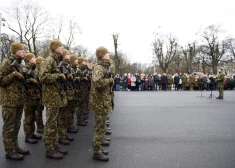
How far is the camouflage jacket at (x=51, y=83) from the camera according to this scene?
4.38m

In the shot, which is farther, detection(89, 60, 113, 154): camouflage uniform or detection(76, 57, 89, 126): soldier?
detection(76, 57, 89, 126): soldier

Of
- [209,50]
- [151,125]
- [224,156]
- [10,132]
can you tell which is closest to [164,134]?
[151,125]

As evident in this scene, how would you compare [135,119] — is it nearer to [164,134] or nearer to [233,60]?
[164,134]

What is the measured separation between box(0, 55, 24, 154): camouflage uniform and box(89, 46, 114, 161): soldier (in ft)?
4.67

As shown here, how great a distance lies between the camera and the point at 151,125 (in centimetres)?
762

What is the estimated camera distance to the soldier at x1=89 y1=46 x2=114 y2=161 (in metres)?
4.40

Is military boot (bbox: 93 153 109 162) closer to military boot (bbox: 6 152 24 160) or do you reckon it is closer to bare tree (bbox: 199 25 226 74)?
military boot (bbox: 6 152 24 160)

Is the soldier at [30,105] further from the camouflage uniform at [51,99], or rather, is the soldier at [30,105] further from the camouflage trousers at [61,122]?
the camouflage uniform at [51,99]

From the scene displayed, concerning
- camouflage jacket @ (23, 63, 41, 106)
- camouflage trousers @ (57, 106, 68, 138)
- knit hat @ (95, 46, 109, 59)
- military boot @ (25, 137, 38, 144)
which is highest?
knit hat @ (95, 46, 109, 59)

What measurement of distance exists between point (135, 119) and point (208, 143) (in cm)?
335

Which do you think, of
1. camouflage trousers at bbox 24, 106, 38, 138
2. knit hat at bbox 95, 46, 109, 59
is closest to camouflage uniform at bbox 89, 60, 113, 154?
knit hat at bbox 95, 46, 109, 59

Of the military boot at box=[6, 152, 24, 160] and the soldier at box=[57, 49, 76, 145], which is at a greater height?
the soldier at box=[57, 49, 76, 145]

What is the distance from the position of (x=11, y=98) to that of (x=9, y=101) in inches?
2.6

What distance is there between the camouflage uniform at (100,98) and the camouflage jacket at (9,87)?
1.40 meters
